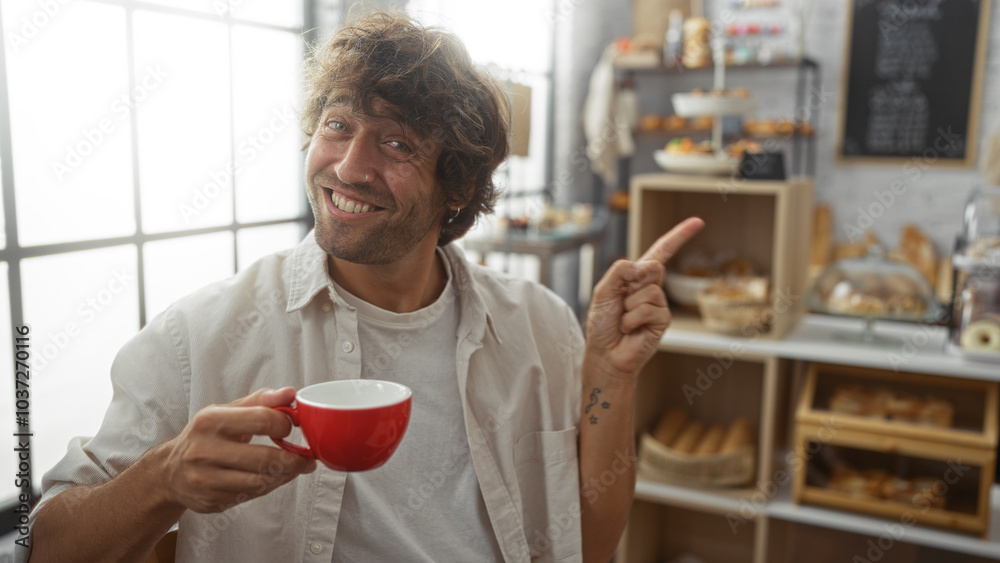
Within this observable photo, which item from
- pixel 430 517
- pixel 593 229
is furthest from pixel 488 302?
pixel 593 229

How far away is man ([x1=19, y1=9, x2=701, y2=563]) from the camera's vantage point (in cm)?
102

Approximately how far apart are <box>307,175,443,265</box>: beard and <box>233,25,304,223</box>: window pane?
41.7 inches

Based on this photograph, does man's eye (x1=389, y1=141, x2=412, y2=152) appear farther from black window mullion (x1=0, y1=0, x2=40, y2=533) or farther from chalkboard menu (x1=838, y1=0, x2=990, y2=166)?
chalkboard menu (x1=838, y1=0, x2=990, y2=166)

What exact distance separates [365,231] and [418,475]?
1.20 feet

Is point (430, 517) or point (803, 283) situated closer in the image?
point (430, 517)

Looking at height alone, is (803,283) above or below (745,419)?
above

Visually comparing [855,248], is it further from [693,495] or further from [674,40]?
[693,495]

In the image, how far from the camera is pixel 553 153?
466cm

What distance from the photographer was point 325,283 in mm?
1140

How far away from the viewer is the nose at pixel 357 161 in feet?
3.61

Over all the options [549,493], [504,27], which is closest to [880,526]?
[549,493]

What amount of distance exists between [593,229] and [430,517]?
2735 mm

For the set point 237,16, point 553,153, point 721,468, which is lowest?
point 721,468

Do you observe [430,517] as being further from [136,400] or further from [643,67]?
[643,67]
